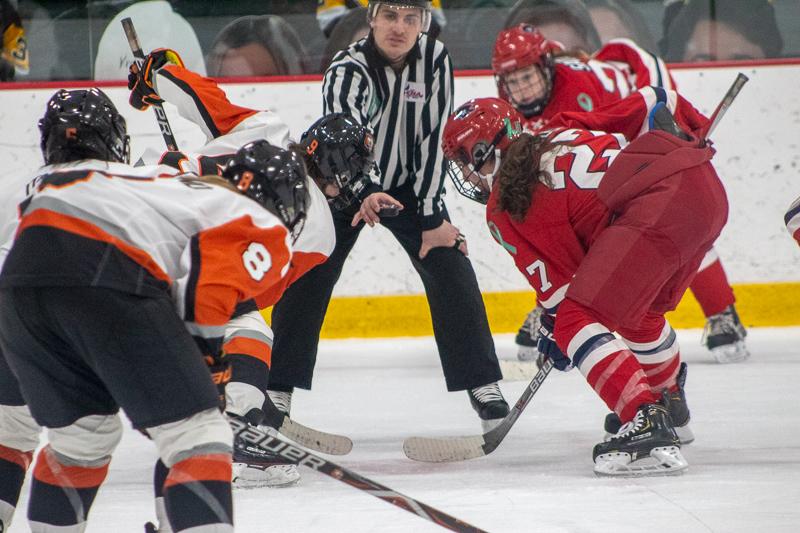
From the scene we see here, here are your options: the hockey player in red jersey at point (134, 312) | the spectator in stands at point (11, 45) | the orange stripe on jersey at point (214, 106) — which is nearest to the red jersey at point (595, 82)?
the orange stripe on jersey at point (214, 106)

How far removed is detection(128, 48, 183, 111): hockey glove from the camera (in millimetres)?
2709

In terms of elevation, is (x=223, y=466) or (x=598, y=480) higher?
(x=223, y=466)

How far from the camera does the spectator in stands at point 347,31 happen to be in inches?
175

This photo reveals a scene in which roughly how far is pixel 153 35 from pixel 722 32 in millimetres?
2336

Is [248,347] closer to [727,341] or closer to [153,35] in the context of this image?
[727,341]

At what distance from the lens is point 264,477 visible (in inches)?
94.7

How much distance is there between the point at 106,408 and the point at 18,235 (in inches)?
11.0

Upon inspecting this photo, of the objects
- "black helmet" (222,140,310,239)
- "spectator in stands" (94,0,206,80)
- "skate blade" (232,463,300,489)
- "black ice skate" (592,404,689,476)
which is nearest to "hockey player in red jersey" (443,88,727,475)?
"black ice skate" (592,404,689,476)

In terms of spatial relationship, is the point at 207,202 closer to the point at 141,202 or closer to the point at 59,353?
the point at 141,202

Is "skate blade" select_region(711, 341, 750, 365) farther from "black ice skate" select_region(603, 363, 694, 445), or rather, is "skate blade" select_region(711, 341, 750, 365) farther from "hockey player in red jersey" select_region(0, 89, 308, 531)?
"hockey player in red jersey" select_region(0, 89, 308, 531)

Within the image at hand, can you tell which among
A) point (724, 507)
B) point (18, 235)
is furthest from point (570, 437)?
point (18, 235)

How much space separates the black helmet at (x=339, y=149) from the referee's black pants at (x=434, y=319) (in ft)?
1.49

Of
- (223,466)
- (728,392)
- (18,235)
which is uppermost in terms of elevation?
(18,235)

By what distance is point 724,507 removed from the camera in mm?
2135
